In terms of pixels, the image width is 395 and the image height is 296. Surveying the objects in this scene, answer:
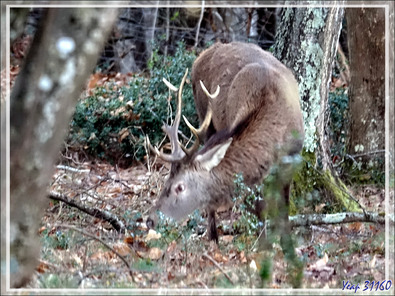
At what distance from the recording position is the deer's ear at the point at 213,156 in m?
6.07

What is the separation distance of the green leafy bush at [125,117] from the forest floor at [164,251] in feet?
6.43

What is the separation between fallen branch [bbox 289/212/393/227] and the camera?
6.23 metres

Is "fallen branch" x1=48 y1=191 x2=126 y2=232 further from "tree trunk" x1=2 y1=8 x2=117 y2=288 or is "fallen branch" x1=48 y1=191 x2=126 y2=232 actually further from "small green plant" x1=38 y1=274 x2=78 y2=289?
"tree trunk" x1=2 y1=8 x2=117 y2=288

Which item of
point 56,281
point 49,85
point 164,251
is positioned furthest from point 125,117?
point 49,85

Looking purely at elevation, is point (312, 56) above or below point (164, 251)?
above

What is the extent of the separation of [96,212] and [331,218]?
213 cm

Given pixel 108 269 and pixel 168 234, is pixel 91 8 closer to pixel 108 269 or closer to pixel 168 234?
pixel 108 269

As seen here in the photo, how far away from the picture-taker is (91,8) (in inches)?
135

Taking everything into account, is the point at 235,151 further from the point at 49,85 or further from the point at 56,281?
the point at 49,85

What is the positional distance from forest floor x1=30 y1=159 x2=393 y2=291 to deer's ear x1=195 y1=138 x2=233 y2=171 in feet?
2.08

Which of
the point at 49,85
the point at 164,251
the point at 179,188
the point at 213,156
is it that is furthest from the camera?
the point at 179,188

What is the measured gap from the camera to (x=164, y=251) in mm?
5598

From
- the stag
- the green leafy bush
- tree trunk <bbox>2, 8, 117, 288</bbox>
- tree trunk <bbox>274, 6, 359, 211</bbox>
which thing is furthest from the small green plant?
the green leafy bush

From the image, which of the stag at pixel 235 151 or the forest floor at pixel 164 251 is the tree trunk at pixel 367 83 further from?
the stag at pixel 235 151
